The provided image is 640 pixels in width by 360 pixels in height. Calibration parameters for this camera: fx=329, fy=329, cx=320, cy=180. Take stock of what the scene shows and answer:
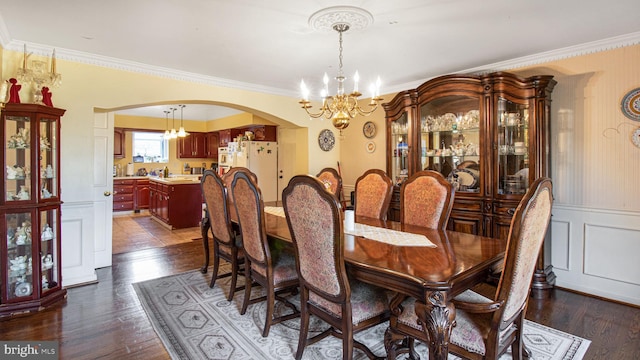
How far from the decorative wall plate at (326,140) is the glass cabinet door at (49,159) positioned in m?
3.49

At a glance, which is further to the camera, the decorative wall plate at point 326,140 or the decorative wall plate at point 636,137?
the decorative wall plate at point 326,140

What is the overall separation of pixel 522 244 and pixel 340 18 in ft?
6.36

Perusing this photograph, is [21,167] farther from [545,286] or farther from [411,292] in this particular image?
[545,286]

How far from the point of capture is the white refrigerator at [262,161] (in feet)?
20.7

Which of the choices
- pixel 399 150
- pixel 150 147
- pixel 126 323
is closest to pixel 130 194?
pixel 150 147

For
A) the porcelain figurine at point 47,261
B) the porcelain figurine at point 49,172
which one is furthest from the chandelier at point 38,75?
the porcelain figurine at point 47,261

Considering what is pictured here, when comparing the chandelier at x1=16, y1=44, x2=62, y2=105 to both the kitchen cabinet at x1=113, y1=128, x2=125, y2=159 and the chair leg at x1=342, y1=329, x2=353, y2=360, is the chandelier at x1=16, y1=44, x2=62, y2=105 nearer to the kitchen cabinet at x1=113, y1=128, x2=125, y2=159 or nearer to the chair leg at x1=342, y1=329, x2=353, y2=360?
the chair leg at x1=342, y1=329, x2=353, y2=360

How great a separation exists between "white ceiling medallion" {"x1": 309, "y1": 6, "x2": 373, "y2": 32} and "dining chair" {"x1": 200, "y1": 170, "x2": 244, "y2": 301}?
1.53 m

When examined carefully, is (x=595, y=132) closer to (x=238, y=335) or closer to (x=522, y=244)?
(x=522, y=244)

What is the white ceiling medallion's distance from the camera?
7.65 ft

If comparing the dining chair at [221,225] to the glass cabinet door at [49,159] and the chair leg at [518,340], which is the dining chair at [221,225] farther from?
the chair leg at [518,340]

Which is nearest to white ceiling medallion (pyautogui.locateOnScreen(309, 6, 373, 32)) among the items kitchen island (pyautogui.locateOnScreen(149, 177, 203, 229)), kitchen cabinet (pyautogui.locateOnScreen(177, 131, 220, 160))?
kitchen island (pyautogui.locateOnScreen(149, 177, 203, 229))

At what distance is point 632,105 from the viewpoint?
9.50 ft

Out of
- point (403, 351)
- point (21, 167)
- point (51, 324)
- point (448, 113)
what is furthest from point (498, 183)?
point (21, 167)
